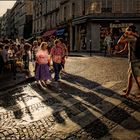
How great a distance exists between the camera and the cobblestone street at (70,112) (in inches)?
291

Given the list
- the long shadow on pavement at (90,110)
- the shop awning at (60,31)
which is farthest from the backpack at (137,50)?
the shop awning at (60,31)

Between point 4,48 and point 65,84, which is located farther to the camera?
point 4,48

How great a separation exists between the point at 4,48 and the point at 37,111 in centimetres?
986

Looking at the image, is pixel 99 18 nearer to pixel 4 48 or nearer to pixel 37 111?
pixel 4 48

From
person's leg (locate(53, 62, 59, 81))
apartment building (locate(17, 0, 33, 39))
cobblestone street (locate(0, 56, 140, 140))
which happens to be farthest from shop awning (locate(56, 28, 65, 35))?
cobblestone street (locate(0, 56, 140, 140))

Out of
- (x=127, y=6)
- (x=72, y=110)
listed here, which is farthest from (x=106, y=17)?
(x=72, y=110)

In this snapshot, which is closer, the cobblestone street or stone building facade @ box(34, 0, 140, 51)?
the cobblestone street

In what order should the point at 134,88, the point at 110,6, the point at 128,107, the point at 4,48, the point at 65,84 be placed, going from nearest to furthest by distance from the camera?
the point at 128,107, the point at 134,88, the point at 65,84, the point at 4,48, the point at 110,6

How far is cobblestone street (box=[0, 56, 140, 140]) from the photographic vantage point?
291 inches

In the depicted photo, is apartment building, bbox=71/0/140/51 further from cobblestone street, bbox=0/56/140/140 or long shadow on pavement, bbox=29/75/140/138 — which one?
long shadow on pavement, bbox=29/75/140/138

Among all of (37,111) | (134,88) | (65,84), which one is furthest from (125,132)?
(65,84)

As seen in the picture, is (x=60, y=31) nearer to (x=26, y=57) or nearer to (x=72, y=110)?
(x=26, y=57)

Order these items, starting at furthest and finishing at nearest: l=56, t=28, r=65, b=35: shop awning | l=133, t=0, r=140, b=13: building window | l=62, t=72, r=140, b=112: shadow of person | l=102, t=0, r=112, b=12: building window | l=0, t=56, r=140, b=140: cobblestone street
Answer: l=56, t=28, r=65, b=35: shop awning → l=102, t=0, r=112, b=12: building window → l=133, t=0, r=140, b=13: building window → l=62, t=72, r=140, b=112: shadow of person → l=0, t=56, r=140, b=140: cobblestone street

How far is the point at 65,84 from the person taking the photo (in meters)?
14.0
